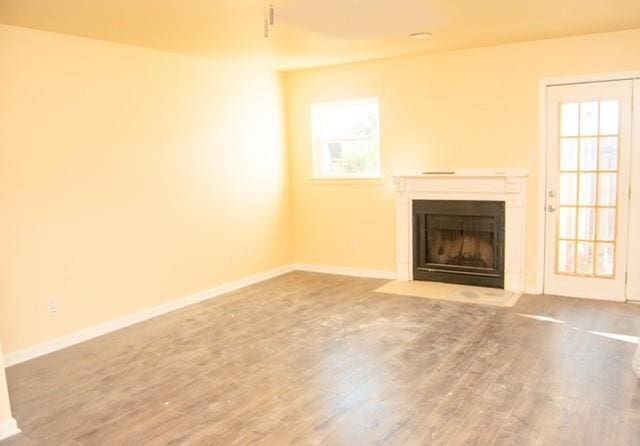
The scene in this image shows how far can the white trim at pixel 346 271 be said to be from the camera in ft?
20.4

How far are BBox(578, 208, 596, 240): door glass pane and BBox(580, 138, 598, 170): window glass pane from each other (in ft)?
1.41

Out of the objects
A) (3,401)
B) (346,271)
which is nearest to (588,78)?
(346,271)

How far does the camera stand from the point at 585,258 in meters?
5.07

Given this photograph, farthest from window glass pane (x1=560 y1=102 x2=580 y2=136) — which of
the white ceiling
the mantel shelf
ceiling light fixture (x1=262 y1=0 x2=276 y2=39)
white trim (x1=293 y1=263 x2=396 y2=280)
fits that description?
ceiling light fixture (x1=262 y1=0 x2=276 y2=39)

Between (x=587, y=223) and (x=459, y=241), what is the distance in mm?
1301

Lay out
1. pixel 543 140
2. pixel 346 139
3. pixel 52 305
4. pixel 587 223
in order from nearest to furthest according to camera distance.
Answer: pixel 52 305 → pixel 587 223 → pixel 543 140 → pixel 346 139

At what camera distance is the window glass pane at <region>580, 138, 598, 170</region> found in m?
4.92

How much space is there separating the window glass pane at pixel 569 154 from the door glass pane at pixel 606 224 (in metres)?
0.51

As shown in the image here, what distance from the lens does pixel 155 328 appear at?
4.59 meters

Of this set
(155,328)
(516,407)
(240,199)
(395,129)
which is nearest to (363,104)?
(395,129)

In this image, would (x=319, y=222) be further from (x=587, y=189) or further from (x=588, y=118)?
(x=588, y=118)

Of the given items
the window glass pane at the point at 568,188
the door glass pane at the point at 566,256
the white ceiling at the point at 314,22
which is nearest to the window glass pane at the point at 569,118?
the window glass pane at the point at 568,188

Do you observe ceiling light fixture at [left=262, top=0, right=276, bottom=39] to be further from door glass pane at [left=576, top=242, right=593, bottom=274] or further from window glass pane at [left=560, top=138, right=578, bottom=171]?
door glass pane at [left=576, top=242, right=593, bottom=274]

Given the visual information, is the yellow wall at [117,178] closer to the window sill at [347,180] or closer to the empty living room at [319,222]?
the empty living room at [319,222]
